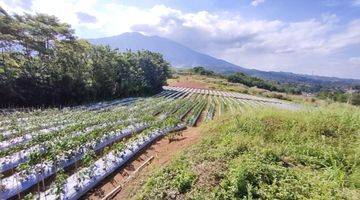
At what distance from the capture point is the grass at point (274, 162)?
242 inches

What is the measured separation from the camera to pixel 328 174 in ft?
22.0

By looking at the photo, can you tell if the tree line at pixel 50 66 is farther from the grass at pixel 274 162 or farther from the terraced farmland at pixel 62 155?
the grass at pixel 274 162

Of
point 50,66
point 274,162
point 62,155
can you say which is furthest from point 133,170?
point 50,66

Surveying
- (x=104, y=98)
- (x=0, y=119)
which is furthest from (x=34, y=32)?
(x=0, y=119)

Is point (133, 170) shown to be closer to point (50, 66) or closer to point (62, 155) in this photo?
point (62, 155)

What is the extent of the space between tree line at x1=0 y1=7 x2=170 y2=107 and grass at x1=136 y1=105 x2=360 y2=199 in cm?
1918

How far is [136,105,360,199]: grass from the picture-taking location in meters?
6.16

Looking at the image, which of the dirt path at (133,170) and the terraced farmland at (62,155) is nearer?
the terraced farmland at (62,155)

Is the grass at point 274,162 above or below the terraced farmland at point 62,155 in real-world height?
above

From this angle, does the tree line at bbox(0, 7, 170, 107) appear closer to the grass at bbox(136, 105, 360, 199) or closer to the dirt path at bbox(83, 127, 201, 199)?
the dirt path at bbox(83, 127, 201, 199)

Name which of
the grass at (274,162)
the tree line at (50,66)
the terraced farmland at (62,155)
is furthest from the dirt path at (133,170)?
the tree line at (50,66)

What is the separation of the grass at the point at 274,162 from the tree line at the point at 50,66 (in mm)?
19185

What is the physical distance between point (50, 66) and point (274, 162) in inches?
962

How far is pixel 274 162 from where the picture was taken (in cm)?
745
